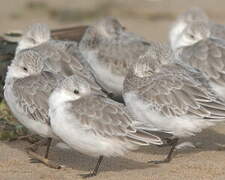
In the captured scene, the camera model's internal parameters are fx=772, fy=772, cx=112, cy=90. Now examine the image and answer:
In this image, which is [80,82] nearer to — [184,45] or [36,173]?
[36,173]

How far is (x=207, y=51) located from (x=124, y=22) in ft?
21.4

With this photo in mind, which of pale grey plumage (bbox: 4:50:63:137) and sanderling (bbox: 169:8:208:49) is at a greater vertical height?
pale grey plumage (bbox: 4:50:63:137)

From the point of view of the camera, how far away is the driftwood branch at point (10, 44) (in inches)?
435

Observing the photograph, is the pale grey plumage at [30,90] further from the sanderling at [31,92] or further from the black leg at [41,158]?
the black leg at [41,158]

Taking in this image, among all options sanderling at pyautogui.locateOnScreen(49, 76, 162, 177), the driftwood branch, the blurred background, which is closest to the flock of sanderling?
sanderling at pyautogui.locateOnScreen(49, 76, 162, 177)

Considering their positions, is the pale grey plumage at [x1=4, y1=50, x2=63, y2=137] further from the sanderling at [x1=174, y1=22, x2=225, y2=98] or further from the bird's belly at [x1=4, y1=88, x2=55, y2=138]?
the sanderling at [x1=174, y1=22, x2=225, y2=98]

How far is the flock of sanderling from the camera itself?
315 inches

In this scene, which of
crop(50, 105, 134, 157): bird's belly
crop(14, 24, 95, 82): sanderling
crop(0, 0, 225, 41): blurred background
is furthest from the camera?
crop(0, 0, 225, 41): blurred background

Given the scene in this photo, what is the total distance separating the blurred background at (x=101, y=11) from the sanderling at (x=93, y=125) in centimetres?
801

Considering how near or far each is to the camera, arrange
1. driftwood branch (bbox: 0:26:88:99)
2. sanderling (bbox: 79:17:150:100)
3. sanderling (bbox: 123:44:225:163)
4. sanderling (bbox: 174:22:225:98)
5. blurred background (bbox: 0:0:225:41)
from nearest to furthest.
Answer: sanderling (bbox: 123:44:225:163)
sanderling (bbox: 174:22:225:98)
driftwood branch (bbox: 0:26:88:99)
sanderling (bbox: 79:17:150:100)
blurred background (bbox: 0:0:225:41)

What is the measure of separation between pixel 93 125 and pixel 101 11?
31.4 ft

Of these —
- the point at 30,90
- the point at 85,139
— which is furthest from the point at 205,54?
the point at 85,139

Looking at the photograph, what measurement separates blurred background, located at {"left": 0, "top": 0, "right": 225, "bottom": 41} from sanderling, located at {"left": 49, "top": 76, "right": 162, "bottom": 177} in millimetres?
8011

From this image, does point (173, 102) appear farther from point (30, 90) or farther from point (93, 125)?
point (30, 90)
